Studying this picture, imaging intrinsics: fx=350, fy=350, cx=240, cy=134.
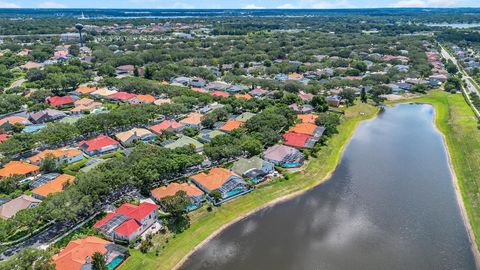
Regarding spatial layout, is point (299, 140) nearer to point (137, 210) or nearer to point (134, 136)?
point (134, 136)

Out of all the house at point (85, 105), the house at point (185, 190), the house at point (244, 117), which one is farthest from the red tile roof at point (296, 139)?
the house at point (85, 105)

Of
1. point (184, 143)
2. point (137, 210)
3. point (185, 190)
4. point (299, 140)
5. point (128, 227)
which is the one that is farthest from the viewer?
point (299, 140)

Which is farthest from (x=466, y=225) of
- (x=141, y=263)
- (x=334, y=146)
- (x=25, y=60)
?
(x=25, y=60)

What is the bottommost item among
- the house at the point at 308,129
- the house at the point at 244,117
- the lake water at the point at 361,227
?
the lake water at the point at 361,227

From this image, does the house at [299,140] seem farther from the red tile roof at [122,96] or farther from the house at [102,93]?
the house at [102,93]

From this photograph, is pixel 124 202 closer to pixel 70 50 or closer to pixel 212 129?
pixel 212 129

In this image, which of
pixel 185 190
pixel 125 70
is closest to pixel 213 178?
pixel 185 190

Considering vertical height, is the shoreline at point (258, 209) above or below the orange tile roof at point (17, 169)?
below
